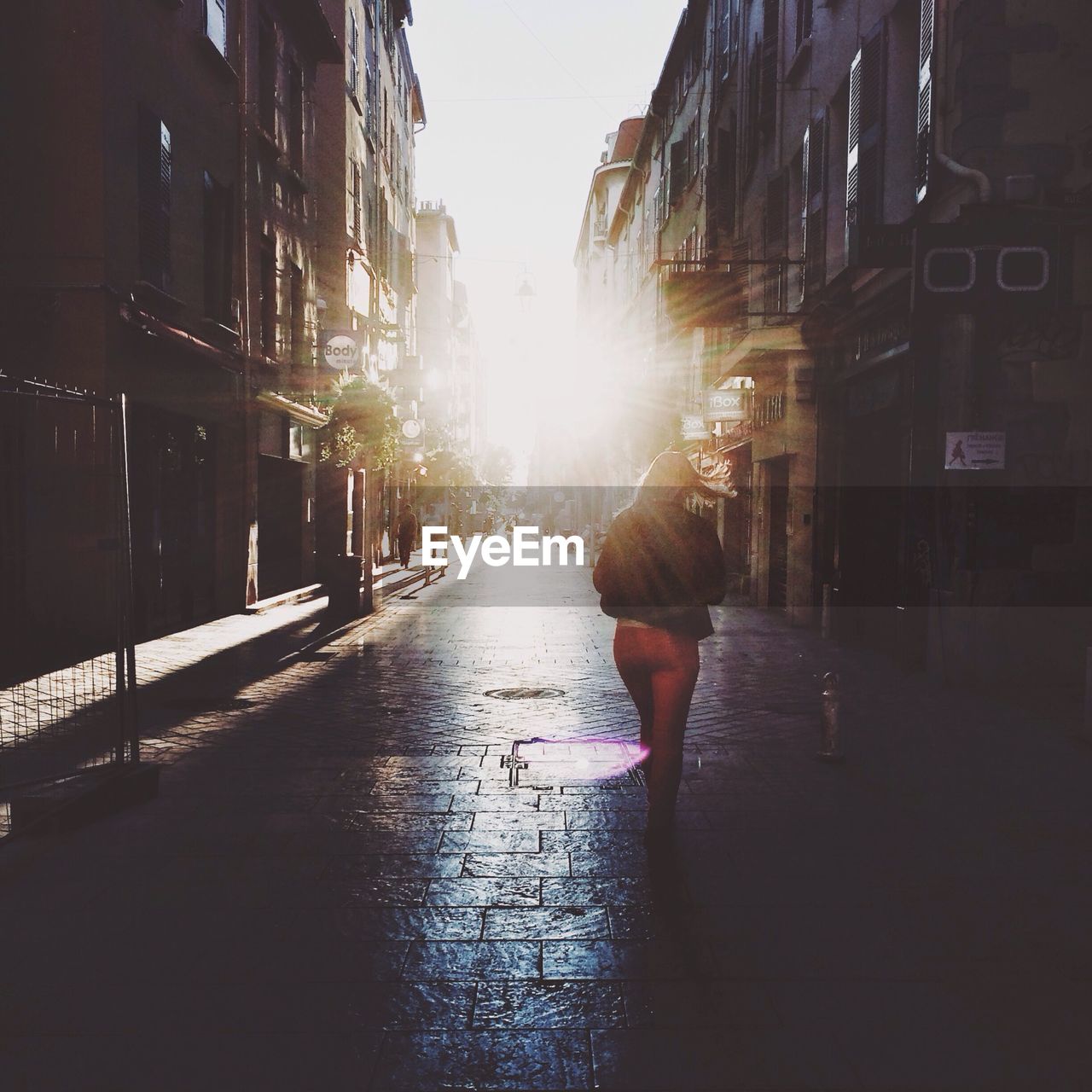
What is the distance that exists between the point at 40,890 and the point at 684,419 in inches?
923

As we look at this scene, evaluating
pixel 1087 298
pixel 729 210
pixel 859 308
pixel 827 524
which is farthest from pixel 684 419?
pixel 1087 298

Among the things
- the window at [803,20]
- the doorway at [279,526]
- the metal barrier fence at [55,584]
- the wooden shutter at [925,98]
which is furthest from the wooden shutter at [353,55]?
the wooden shutter at [925,98]

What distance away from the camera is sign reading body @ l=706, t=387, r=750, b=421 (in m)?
21.0

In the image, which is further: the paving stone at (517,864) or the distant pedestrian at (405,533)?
the distant pedestrian at (405,533)

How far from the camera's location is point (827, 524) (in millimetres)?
15773

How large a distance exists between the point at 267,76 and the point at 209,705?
14018mm

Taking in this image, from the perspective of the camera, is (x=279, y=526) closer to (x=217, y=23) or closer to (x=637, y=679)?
(x=217, y=23)

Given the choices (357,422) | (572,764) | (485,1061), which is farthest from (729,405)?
(485,1061)

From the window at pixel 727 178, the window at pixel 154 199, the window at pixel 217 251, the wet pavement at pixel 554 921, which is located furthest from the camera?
the window at pixel 727 178

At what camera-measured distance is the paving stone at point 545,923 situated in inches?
163

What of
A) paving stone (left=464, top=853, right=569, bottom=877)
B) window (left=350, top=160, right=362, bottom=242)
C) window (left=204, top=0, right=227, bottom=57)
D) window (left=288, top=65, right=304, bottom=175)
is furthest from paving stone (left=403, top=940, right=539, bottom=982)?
window (left=350, top=160, right=362, bottom=242)

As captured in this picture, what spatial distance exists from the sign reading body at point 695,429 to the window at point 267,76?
428 inches

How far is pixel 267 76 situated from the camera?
62.9 ft

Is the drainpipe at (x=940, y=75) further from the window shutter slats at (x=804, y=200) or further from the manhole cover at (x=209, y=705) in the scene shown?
the manhole cover at (x=209, y=705)
